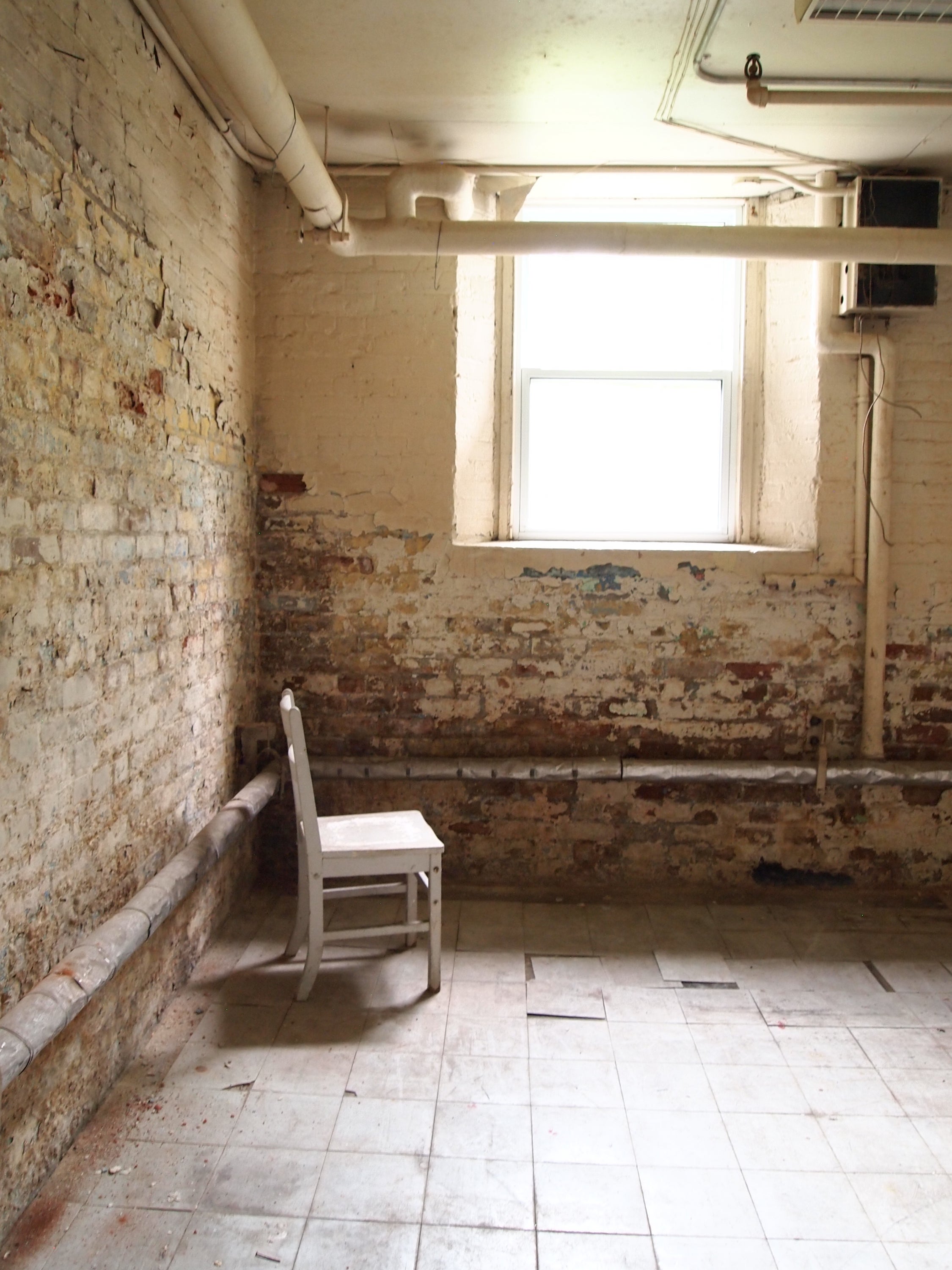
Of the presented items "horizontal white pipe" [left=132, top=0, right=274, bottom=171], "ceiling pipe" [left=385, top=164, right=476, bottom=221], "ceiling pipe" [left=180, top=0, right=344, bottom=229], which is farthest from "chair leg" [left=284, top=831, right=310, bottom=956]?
"horizontal white pipe" [left=132, top=0, right=274, bottom=171]

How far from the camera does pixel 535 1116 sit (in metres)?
2.28

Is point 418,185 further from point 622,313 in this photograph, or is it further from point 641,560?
point 641,560

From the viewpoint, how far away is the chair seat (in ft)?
9.08

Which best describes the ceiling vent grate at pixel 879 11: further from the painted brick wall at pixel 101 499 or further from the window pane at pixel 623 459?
the painted brick wall at pixel 101 499

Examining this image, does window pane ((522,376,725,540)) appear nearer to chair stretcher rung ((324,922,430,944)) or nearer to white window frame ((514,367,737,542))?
white window frame ((514,367,737,542))

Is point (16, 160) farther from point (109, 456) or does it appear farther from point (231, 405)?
point (231, 405)

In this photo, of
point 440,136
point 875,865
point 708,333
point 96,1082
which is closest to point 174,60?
point 440,136

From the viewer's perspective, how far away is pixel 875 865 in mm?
3799

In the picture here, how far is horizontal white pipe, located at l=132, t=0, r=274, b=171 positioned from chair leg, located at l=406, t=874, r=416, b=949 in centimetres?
262

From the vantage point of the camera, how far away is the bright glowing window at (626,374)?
398 centimetres

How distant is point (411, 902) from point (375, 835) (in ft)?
1.27

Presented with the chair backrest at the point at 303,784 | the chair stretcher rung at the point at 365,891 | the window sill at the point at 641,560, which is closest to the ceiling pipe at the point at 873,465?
the window sill at the point at 641,560

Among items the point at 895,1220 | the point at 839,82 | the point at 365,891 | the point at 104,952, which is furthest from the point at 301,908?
the point at 839,82

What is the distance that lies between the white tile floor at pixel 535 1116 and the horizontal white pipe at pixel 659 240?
2.46 m
